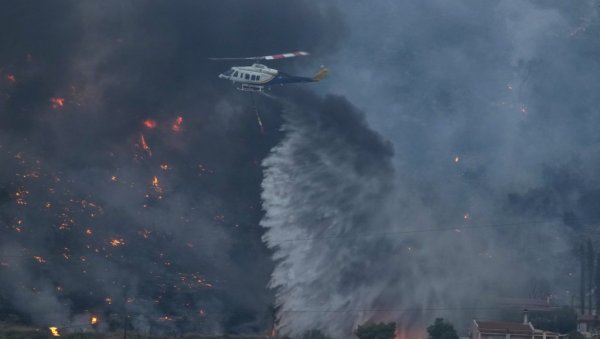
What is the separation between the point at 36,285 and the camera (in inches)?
3167

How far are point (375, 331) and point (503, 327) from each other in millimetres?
13901

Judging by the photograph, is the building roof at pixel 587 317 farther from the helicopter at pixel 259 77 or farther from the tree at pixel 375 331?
the helicopter at pixel 259 77

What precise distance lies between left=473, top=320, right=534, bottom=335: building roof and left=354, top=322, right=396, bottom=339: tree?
9.11m

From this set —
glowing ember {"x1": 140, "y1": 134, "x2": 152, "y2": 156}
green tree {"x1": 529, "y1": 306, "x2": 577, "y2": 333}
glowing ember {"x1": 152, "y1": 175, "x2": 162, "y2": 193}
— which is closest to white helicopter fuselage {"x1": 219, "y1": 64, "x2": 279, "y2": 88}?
glowing ember {"x1": 140, "y1": 134, "x2": 152, "y2": 156}

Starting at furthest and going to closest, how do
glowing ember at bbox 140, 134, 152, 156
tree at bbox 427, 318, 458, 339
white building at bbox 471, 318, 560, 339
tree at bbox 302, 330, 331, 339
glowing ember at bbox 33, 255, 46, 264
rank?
glowing ember at bbox 140, 134, 152, 156 < white building at bbox 471, 318, 560, 339 < glowing ember at bbox 33, 255, 46, 264 < tree at bbox 427, 318, 458, 339 < tree at bbox 302, 330, 331, 339

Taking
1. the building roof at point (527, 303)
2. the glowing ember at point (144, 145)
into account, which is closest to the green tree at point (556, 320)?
the building roof at point (527, 303)

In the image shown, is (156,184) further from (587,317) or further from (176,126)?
(587,317)

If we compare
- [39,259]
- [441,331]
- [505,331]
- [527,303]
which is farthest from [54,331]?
[527,303]

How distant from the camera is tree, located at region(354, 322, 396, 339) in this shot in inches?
3110

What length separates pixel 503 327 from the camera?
274 feet

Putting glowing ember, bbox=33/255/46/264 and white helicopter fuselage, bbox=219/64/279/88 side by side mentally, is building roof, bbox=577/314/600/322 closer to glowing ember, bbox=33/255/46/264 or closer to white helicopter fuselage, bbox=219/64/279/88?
white helicopter fuselage, bbox=219/64/279/88

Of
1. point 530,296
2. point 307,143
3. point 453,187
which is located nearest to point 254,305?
point 307,143

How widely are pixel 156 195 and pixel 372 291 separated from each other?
79.1 ft

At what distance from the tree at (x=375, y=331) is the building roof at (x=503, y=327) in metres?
9.11
